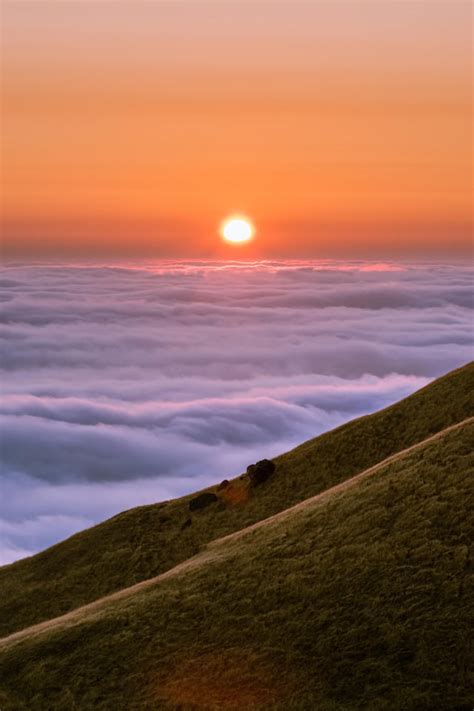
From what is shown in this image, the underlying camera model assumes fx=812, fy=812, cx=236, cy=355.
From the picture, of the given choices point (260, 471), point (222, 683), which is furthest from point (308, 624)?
point (260, 471)

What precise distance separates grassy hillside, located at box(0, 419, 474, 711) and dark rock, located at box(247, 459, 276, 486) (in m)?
25.6

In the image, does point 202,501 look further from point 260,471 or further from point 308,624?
point 308,624

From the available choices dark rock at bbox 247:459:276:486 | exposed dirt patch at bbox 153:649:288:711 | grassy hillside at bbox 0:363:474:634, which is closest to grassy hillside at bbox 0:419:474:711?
exposed dirt patch at bbox 153:649:288:711

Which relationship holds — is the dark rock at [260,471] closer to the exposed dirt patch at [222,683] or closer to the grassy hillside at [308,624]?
the grassy hillside at [308,624]

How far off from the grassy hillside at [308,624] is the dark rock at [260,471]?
84.1ft

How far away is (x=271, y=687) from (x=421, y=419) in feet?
148

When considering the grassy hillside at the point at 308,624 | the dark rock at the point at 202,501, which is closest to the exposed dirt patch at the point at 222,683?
the grassy hillside at the point at 308,624

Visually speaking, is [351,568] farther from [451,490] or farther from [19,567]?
[19,567]

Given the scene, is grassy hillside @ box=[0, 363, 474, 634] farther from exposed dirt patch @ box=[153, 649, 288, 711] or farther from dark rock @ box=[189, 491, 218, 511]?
exposed dirt patch @ box=[153, 649, 288, 711]

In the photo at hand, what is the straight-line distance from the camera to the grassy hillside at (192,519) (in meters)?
70.1

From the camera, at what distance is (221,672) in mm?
37375

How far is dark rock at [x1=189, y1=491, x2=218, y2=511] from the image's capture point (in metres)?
78.9

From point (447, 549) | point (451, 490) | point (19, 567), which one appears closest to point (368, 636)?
point (447, 549)

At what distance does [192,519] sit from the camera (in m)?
76.7
